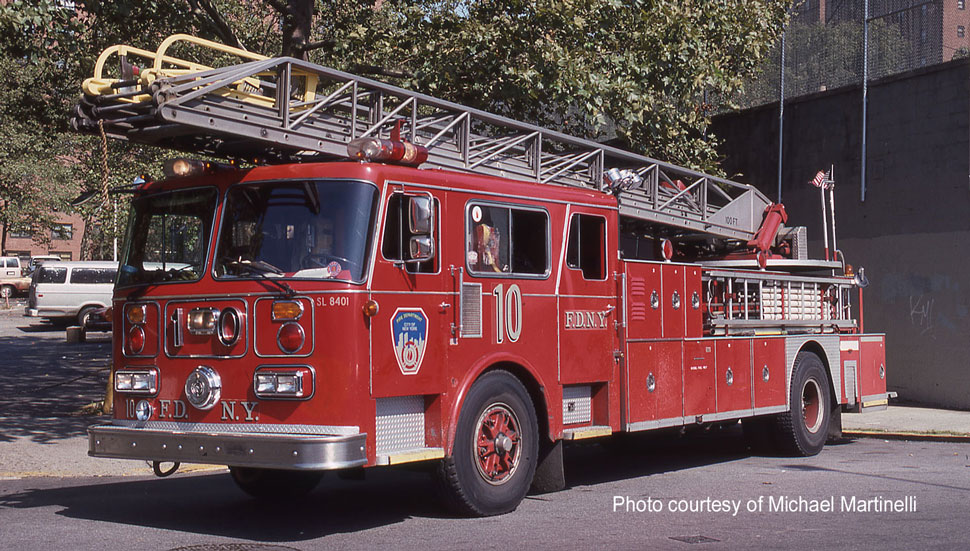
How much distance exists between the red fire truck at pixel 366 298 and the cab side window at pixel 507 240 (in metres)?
0.02

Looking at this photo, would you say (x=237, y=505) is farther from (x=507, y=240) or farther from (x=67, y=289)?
(x=67, y=289)

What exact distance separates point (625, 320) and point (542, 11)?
6053 mm

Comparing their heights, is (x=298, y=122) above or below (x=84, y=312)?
above

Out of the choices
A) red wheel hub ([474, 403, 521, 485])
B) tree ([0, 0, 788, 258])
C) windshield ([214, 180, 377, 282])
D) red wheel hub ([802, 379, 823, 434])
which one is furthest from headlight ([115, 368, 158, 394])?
red wheel hub ([802, 379, 823, 434])

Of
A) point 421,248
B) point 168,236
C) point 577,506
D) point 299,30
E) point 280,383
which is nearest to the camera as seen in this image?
point 280,383

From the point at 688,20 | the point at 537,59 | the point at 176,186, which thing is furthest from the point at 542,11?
the point at 176,186

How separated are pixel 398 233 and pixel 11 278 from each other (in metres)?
50.5

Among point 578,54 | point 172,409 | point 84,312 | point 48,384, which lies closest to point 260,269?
point 172,409

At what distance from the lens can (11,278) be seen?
52.8 m

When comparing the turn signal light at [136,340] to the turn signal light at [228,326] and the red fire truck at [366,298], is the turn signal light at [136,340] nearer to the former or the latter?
the red fire truck at [366,298]

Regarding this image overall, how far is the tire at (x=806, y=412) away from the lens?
37.9 ft

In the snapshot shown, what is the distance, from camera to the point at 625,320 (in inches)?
370

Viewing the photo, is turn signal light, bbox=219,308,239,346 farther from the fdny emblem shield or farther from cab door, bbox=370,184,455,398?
the fdny emblem shield

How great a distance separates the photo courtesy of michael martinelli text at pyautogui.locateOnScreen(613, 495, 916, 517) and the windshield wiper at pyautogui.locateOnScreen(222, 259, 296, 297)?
311 cm
